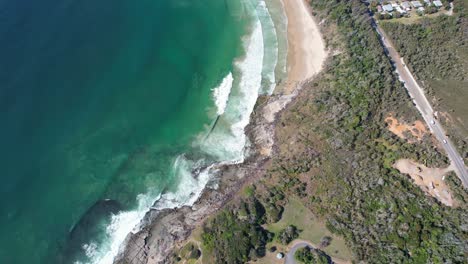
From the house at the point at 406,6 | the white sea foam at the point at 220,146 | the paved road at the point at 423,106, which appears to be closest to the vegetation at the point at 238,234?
the white sea foam at the point at 220,146

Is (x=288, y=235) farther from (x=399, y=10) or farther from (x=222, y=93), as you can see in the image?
(x=399, y=10)

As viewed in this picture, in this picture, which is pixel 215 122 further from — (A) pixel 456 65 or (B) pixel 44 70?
(A) pixel 456 65

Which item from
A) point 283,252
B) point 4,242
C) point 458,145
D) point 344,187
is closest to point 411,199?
point 344,187

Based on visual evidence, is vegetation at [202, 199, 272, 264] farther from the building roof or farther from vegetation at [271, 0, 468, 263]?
the building roof

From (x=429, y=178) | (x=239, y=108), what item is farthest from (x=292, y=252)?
(x=239, y=108)

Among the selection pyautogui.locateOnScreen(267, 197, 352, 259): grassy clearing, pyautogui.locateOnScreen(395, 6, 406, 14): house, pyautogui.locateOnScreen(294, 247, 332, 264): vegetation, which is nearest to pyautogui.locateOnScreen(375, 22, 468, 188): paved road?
pyautogui.locateOnScreen(395, 6, 406, 14): house
